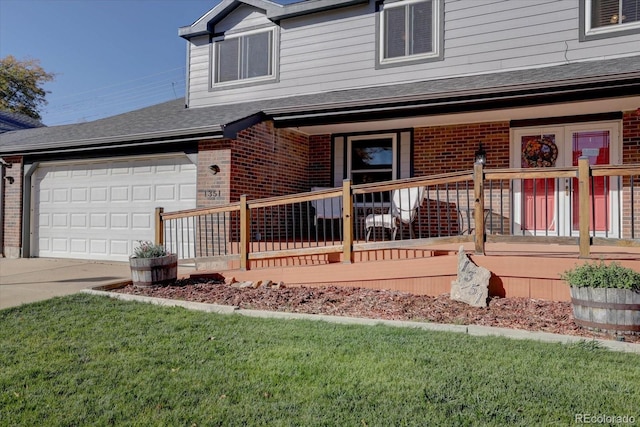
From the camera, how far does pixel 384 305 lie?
4863 millimetres

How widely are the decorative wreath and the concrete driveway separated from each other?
6.61 meters

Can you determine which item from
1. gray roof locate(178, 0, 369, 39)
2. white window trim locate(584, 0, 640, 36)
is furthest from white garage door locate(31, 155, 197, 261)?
white window trim locate(584, 0, 640, 36)

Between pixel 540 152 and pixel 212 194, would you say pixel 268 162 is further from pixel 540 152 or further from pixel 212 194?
pixel 540 152

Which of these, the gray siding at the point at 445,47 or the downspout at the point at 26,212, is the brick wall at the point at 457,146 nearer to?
the gray siding at the point at 445,47

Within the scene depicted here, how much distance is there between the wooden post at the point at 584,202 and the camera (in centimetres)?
446

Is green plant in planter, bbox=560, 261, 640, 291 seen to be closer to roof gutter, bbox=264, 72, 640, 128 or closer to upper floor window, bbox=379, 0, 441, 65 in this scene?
roof gutter, bbox=264, 72, 640, 128

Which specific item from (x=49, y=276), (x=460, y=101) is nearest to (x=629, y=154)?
(x=460, y=101)

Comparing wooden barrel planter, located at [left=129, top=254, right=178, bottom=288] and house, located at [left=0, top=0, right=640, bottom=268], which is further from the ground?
house, located at [left=0, top=0, right=640, bottom=268]

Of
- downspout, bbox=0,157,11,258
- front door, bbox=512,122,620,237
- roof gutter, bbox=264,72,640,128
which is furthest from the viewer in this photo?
downspout, bbox=0,157,11,258

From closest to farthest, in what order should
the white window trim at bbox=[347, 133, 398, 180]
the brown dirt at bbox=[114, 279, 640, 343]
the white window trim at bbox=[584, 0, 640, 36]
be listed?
1. the brown dirt at bbox=[114, 279, 640, 343]
2. the white window trim at bbox=[584, 0, 640, 36]
3. the white window trim at bbox=[347, 133, 398, 180]

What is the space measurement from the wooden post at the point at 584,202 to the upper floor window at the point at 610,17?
420cm

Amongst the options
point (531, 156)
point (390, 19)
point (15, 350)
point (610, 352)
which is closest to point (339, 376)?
point (610, 352)

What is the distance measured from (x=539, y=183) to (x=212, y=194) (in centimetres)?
586

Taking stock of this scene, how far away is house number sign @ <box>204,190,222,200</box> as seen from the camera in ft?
24.4
